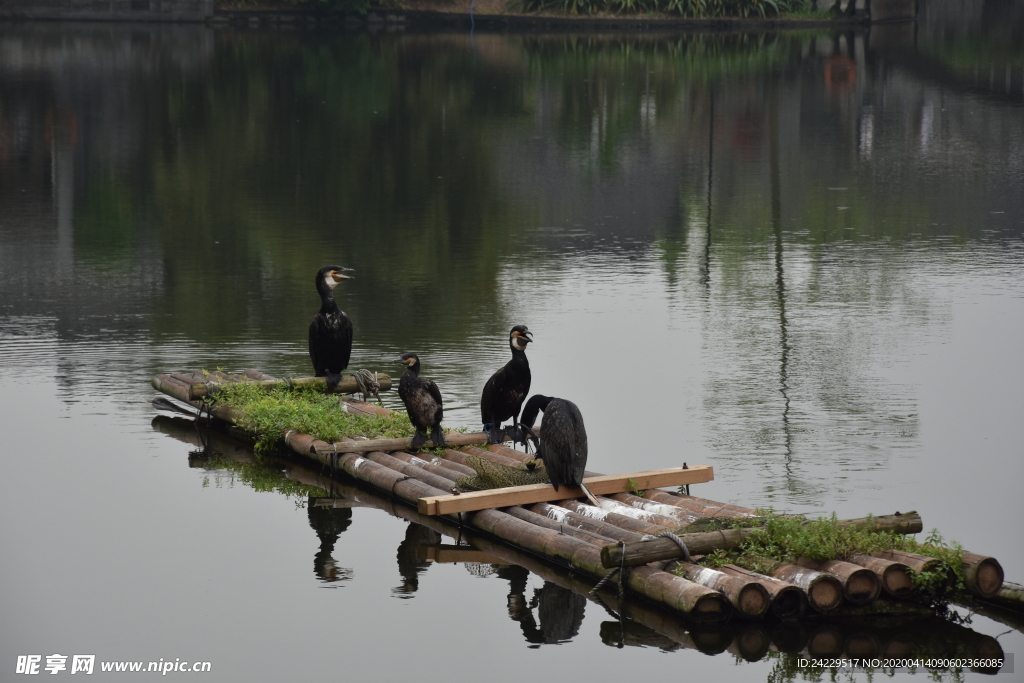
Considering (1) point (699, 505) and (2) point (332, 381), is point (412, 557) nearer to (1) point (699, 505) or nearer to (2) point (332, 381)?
(1) point (699, 505)

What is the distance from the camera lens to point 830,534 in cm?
926

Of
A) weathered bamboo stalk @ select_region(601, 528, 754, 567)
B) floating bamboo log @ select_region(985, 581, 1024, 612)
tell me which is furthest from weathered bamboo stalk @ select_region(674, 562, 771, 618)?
floating bamboo log @ select_region(985, 581, 1024, 612)

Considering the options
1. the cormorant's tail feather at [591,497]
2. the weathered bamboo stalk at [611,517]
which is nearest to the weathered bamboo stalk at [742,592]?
the weathered bamboo stalk at [611,517]

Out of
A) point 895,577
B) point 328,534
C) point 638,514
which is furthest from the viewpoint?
point 328,534

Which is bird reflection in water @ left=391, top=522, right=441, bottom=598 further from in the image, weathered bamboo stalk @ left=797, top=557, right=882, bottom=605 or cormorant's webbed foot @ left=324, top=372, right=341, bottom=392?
cormorant's webbed foot @ left=324, top=372, right=341, bottom=392

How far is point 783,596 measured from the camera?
8.85m

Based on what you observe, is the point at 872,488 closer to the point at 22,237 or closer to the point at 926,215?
the point at 926,215

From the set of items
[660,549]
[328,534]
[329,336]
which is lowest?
[328,534]

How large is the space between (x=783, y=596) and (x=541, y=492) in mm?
2442

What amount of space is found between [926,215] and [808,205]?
6.99ft

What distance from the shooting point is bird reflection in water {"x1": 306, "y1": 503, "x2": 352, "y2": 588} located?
1048cm

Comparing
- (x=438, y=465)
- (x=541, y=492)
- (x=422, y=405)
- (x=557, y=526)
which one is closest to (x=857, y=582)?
(x=557, y=526)

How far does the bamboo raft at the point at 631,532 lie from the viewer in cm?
888

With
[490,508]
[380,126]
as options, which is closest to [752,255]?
[490,508]
